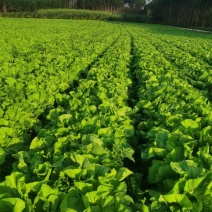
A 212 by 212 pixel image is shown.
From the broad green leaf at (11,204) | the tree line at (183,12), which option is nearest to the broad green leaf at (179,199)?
the broad green leaf at (11,204)

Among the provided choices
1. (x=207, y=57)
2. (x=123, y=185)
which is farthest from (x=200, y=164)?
(x=207, y=57)

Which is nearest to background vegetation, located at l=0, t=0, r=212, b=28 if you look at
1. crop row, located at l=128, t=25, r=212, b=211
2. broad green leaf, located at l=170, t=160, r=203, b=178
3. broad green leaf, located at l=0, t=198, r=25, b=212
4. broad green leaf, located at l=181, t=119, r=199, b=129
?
crop row, located at l=128, t=25, r=212, b=211

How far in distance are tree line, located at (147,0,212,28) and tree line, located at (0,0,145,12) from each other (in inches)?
494

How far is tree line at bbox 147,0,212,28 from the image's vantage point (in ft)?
201

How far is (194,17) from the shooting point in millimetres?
65812

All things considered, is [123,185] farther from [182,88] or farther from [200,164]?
A: [182,88]

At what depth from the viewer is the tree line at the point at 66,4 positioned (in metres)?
71.2

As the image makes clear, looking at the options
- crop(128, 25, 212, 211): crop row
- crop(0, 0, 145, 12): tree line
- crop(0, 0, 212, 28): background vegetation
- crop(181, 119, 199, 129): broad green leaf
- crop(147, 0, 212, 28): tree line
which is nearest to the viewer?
crop(128, 25, 212, 211): crop row

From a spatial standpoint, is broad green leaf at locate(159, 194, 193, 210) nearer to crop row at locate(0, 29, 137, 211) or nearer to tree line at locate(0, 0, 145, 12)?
crop row at locate(0, 29, 137, 211)

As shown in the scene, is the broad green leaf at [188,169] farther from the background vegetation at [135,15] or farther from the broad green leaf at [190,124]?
the background vegetation at [135,15]

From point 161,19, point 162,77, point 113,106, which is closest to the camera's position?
point 113,106

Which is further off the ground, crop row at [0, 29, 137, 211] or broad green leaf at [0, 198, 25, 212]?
broad green leaf at [0, 198, 25, 212]

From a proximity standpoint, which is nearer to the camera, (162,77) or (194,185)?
(194,185)

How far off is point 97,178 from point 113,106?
2.05m
